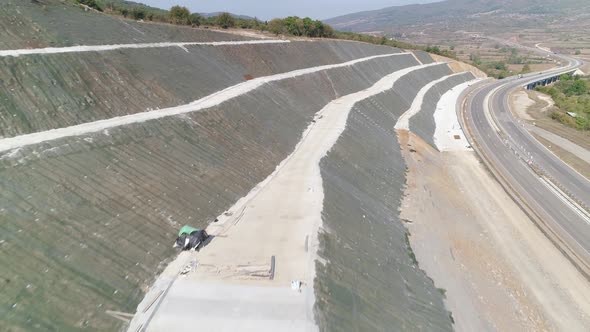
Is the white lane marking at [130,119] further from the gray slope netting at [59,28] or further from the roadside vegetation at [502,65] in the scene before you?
the roadside vegetation at [502,65]

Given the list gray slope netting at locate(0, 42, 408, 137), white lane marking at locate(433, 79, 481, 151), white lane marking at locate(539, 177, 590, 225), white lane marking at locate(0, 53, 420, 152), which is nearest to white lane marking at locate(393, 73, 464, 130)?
white lane marking at locate(433, 79, 481, 151)

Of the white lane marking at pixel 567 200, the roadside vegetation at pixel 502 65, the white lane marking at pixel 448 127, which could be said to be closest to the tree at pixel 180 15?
the white lane marking at pixel 448 127

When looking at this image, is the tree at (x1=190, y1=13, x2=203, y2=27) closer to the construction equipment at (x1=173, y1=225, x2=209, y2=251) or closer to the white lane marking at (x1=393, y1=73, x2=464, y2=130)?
the white lane marking at (x1=393, y1=73, x2=464, y2=130)

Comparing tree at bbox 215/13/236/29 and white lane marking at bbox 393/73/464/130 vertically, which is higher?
tree at bbox 215/13/236/29

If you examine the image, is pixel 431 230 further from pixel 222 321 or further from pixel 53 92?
pixel 53 92

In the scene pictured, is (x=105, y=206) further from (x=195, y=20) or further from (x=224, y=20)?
(x=224, y=20)

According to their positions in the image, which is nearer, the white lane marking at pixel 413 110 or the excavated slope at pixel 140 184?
the excavated slope at pixel 140 184

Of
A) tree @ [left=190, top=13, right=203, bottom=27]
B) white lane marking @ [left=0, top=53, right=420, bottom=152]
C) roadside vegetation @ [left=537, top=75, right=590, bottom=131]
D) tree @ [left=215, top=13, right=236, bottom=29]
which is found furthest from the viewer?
tree @ [left=215, top=13, right=236, bottom=29]

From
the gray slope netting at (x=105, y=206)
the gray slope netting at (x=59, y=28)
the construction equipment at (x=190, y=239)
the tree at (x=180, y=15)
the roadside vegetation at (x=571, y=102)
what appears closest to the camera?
the gray slope netting at (x=105, y=206)
